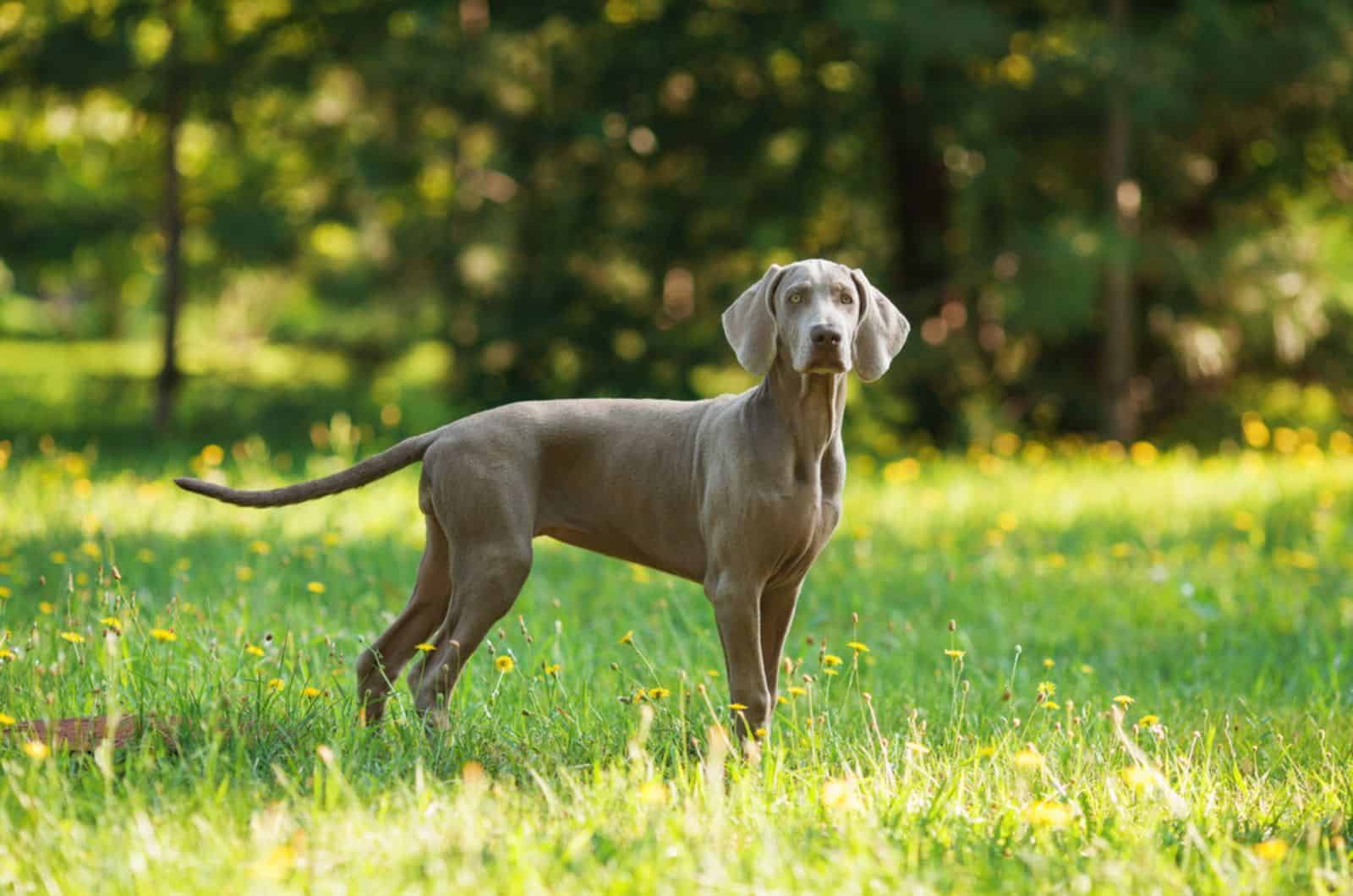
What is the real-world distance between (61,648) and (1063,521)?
5800 mm

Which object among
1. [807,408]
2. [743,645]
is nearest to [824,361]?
[807,408]

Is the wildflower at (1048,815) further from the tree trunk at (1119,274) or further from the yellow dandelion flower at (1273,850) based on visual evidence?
the tree trunk at (1119,274)

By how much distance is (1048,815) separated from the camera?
11.0 ft

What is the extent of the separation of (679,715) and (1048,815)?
144 cm

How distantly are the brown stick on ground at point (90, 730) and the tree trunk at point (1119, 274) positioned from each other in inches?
371

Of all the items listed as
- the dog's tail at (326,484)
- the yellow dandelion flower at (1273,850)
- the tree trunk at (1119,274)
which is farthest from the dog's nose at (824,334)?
the tree trunk at (1119,274)

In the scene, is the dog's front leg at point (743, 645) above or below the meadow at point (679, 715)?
above

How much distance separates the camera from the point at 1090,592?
6973 millimetres

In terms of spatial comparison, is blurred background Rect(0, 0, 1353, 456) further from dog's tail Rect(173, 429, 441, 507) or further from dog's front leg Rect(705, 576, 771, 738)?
dog's front leg Rect(705, 576, 771, 738)

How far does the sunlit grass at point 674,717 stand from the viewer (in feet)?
10.7

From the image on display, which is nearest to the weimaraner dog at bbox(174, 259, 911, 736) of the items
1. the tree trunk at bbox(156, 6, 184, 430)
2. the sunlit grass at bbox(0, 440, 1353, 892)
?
the sunlit grass at bbox(0, 440, 1353, 892)

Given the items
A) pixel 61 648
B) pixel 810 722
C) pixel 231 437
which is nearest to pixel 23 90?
pixel 231 437

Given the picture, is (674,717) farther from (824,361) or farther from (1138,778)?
(1138,778)

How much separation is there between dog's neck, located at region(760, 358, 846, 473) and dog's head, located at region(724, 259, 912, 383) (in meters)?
0.05
